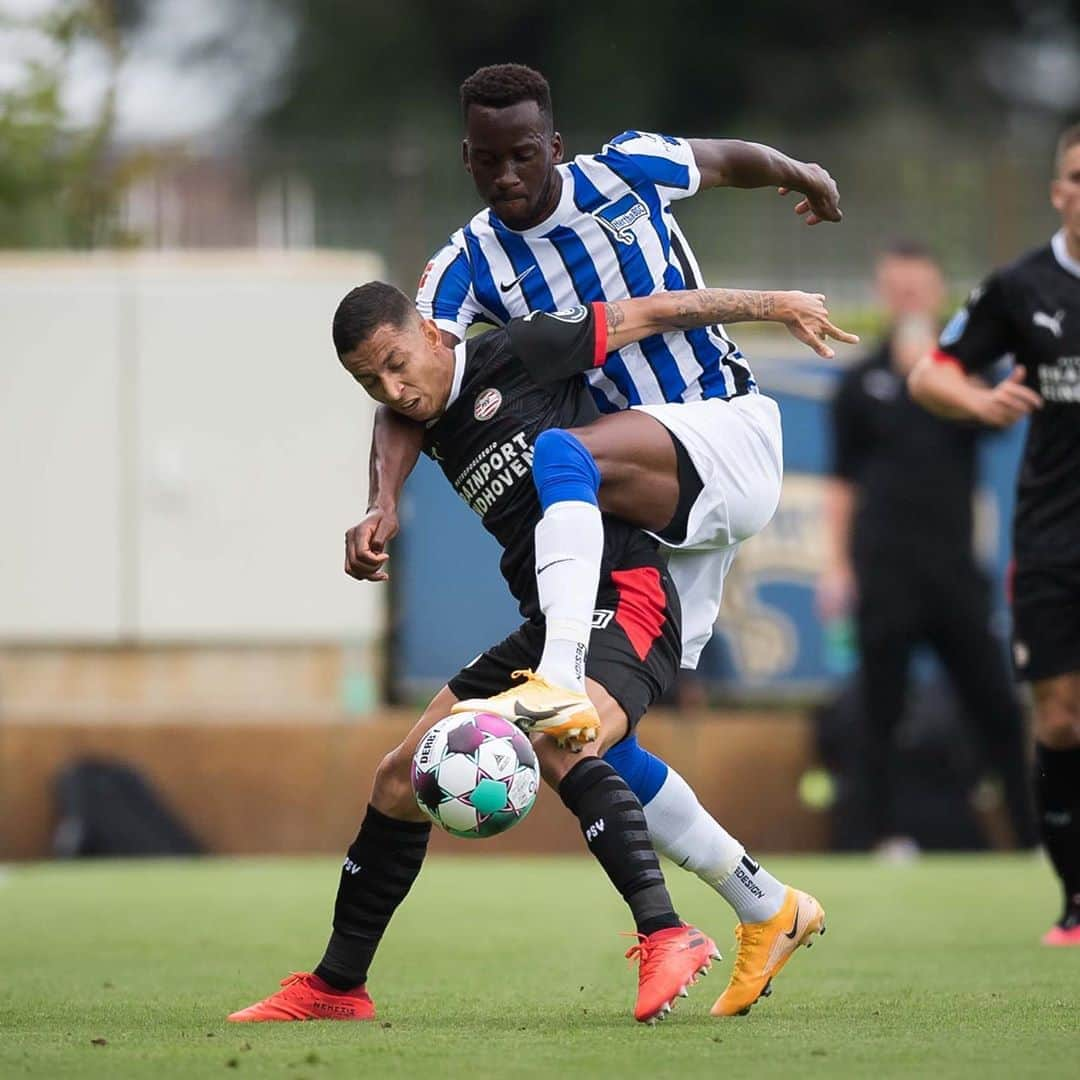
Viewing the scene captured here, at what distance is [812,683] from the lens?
44.7 ft

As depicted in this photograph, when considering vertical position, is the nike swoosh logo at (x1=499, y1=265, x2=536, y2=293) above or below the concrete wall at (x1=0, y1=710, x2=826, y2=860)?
above

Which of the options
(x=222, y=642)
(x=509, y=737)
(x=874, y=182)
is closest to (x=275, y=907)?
(x=509, y=737)

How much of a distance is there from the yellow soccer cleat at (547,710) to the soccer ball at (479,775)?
4cm

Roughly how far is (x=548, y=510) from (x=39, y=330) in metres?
9.32

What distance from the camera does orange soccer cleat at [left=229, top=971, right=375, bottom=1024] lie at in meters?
5.46

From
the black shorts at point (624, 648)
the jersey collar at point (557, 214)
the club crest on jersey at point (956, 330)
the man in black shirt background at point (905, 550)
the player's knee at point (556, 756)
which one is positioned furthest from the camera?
the man in black shirt background at point (905, 550)

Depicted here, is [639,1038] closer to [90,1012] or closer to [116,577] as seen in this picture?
[90,1012]

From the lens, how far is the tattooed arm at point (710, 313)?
5527 mm

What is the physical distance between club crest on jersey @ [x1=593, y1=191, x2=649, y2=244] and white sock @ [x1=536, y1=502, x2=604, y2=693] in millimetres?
899

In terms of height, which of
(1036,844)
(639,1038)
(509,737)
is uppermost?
(509,737)

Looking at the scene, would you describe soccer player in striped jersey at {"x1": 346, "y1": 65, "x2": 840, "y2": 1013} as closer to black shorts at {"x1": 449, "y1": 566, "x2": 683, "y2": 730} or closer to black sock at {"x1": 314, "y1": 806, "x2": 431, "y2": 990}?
black shorts at {"x1": 449, "y1": 566, "x2": 683, "y2": 730}

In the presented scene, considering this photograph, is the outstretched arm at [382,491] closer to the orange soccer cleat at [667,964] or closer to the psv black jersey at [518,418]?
the psv black jersey at [518,418]

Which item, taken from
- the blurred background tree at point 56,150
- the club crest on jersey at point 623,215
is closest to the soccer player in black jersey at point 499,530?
the club crest on jersey at point 623,215

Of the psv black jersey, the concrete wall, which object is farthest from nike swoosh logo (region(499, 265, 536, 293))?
the concrete wall
